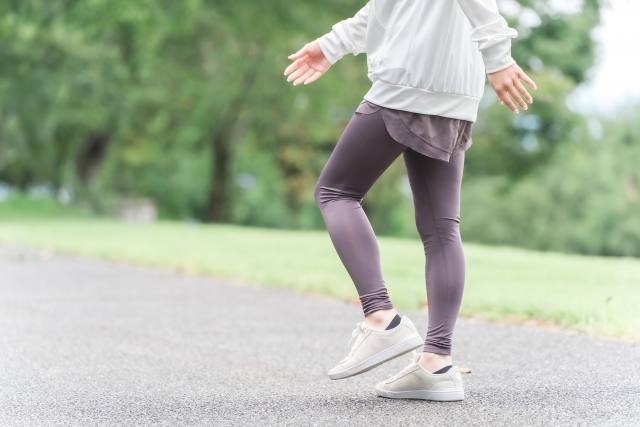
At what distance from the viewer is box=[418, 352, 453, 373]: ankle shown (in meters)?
3.13

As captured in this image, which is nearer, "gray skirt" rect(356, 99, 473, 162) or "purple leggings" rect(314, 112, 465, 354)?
"gray skirt" rect(356, 99, 473, 162)

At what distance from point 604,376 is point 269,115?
22.2 meters

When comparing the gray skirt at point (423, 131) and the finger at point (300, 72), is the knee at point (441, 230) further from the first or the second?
the finger at point (300, 72)

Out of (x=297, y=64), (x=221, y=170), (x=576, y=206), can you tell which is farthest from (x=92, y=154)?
(x=297, y=64)

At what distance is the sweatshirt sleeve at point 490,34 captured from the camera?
9.43 feet

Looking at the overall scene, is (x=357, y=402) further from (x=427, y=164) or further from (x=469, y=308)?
(x=469, y=308)

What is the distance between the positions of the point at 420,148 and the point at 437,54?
35 centimetres

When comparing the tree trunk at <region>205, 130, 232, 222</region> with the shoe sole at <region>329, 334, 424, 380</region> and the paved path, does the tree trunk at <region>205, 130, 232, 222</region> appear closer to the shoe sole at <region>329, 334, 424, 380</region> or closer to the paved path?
the paved path

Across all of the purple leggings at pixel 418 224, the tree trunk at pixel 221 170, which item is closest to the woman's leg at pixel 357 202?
the purple leggings at pixel 418 224

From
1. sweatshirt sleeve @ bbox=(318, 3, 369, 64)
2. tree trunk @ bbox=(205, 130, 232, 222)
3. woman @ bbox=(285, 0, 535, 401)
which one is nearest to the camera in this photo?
woman @ bbox=(285, 0, 535, 401)

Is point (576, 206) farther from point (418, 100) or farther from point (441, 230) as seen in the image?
point (418, 100)

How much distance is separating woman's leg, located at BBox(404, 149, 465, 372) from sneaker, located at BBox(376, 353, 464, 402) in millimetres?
53

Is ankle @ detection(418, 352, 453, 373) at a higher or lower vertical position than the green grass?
higher

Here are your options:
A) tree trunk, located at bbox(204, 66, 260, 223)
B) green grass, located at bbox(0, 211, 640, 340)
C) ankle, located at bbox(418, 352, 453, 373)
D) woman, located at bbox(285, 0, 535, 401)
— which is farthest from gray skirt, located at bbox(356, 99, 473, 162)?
tree trunk, located at bbox(204, 66, 260, 223)
